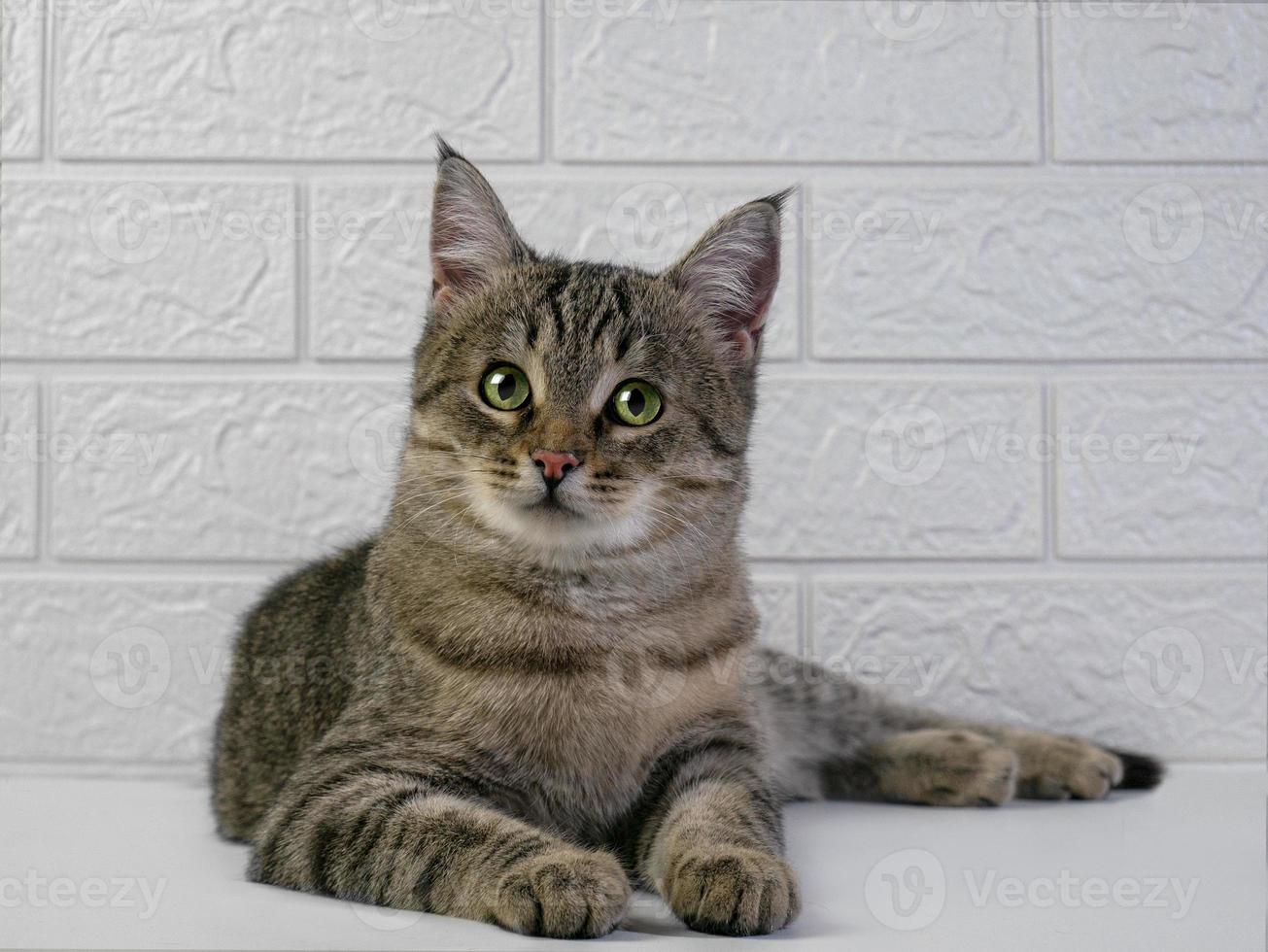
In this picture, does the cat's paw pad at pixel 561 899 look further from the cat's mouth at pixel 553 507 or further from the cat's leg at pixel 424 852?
the cat's mouth at pixel 553 507

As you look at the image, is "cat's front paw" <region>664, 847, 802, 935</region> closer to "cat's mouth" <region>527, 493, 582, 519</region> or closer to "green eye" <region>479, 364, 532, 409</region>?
"cat's mouth" <region>527, 493, 582, 519</region>

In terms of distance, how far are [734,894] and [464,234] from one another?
80 centimetres

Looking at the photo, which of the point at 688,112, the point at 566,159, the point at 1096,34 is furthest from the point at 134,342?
the point at 1096,34

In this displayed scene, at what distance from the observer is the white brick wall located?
1935 mm

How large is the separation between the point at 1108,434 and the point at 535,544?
1090 millimetres

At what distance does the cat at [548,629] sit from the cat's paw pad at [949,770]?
1.21 ft

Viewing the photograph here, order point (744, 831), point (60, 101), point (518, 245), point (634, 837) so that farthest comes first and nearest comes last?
1. point (60, 101)
2. point (518, 245)
3. point (634, 837)
4. point (744, 831)

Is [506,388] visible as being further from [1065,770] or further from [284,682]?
[1065,770]

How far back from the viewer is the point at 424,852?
3.70 ft

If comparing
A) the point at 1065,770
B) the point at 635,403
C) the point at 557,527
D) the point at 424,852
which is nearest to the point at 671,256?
the point at 635,403

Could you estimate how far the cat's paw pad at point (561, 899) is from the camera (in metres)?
1.03

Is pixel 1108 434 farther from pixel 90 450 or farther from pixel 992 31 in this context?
pixel 90 450

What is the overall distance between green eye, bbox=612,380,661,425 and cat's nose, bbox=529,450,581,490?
11 centimetres

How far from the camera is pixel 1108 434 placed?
1975mm
